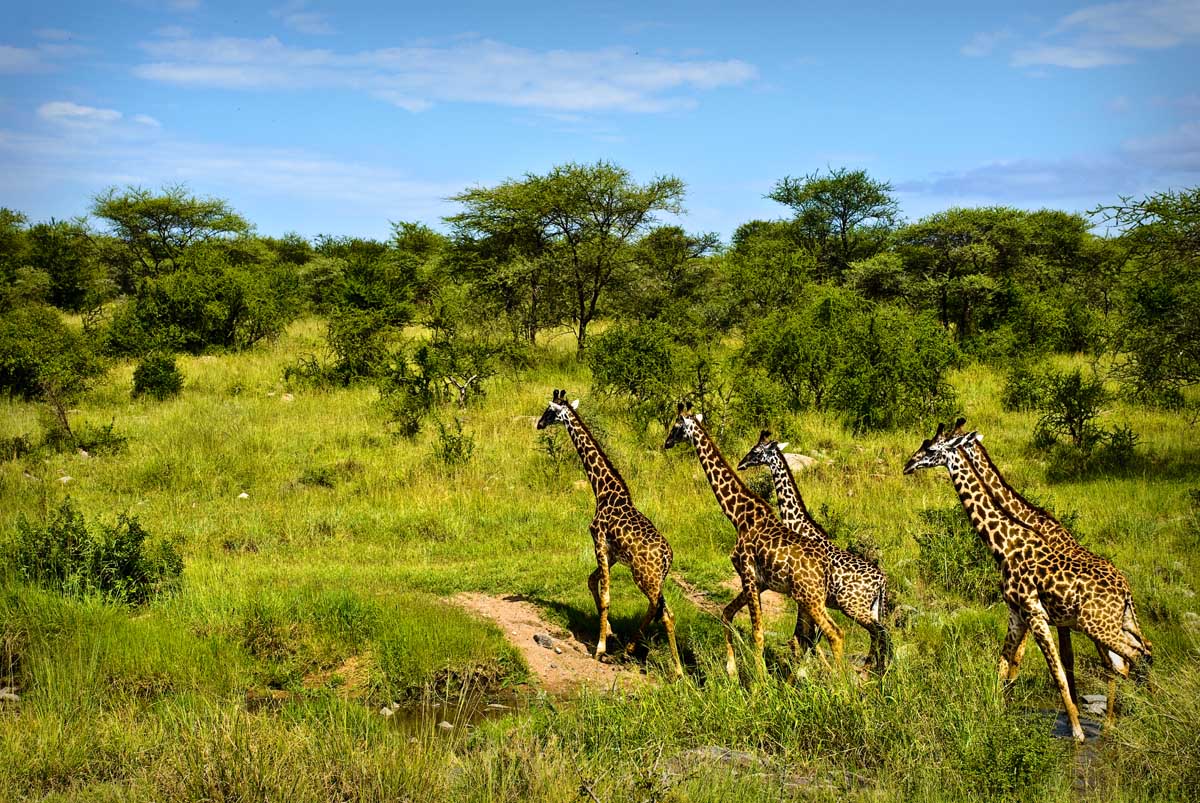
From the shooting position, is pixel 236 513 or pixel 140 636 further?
pixel 236 513

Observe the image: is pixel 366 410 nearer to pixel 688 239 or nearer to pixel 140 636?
pixel 140 636

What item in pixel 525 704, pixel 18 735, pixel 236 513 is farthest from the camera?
pixel 236 513

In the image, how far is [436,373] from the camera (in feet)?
58.6

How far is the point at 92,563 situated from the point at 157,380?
10993 millimetres

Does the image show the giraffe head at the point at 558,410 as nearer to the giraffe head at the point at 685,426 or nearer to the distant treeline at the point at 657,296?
the giraffe head at the point at 685,426

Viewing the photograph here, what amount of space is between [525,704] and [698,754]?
2333 millimetres

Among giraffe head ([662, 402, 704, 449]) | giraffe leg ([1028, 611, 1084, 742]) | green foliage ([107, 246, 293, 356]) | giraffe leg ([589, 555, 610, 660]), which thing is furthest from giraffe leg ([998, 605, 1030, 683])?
green foliage ([107, 246, 293, 356])

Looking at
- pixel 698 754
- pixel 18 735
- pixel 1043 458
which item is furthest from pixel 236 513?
pixel 1043 458

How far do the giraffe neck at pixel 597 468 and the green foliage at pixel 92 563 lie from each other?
4.26 m

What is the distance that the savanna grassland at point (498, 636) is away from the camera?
5422 millimetres

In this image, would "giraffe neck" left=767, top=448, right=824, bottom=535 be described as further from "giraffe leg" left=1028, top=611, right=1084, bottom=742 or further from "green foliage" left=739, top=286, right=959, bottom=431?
"green foliage" left=739, top=286, right=959, bottom=431

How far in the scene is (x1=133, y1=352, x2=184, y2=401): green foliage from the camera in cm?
1912

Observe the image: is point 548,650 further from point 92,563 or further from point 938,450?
point 92,563

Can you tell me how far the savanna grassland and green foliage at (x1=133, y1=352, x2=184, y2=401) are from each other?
6.12ft
